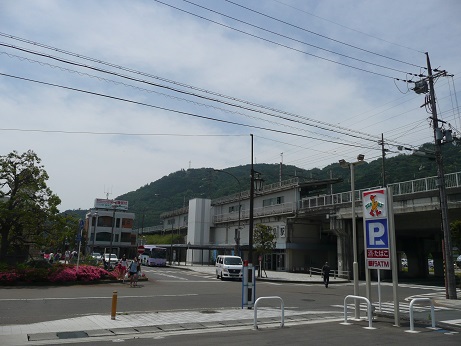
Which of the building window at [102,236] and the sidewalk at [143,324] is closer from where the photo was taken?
the sidewalk at [143,324]

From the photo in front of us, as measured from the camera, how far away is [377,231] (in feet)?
40.2

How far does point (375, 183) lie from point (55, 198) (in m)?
35.7

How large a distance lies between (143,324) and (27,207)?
54.4 feet

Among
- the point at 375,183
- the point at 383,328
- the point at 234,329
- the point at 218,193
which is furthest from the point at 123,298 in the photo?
the point at 218,193

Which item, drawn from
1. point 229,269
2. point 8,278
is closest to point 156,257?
point 229,269

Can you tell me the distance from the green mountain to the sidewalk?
2441 centimetres

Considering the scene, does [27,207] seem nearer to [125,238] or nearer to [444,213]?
[444,213]

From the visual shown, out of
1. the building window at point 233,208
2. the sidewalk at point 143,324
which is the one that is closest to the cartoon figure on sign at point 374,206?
the sidewalk at point 143,324

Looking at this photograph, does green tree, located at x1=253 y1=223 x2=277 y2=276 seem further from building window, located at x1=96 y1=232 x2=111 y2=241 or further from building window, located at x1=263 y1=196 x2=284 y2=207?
building window, located at x1=96 y1=232 x2=111 y2=241

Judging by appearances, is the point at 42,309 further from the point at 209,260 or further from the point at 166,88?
the point at 209,260

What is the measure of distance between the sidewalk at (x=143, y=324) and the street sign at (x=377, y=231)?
1.91 m

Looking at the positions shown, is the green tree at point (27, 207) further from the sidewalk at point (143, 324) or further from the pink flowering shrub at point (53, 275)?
the sidewalk at point (143, 324)

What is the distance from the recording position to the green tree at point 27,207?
23594mm

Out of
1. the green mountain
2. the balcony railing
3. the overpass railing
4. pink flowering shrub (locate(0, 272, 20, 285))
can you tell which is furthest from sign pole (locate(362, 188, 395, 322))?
the balcony railing
